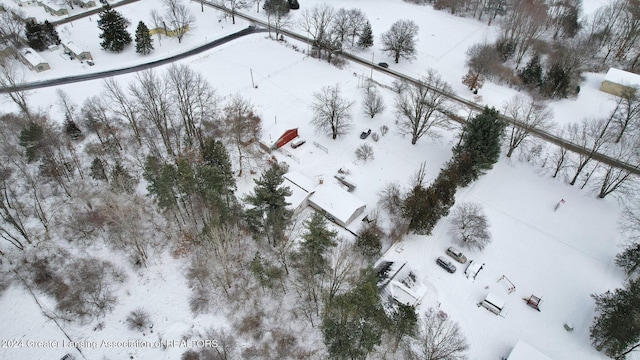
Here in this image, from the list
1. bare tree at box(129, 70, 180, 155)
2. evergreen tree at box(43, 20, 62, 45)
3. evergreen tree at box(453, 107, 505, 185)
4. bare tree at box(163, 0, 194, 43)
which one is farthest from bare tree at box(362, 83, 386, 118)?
evergreen tree at box(43, 20, 62, 45)

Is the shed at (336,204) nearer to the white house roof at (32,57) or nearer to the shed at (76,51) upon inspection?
the shed at (76,51)

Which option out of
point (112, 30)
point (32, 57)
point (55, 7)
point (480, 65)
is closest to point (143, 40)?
point (112, 30)

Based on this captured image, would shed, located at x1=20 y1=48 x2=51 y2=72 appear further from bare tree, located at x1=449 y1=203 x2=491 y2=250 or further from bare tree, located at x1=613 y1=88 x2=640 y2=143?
bare tree, located at x1=613 y1=88 x2=640 y2=143

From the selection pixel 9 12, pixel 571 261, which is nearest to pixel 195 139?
pixel 571 261

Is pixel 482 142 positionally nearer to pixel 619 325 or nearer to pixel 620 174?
pixel 620 174

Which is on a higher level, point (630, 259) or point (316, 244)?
point (316, 244)

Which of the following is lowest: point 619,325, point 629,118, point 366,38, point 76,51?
point 76,51
